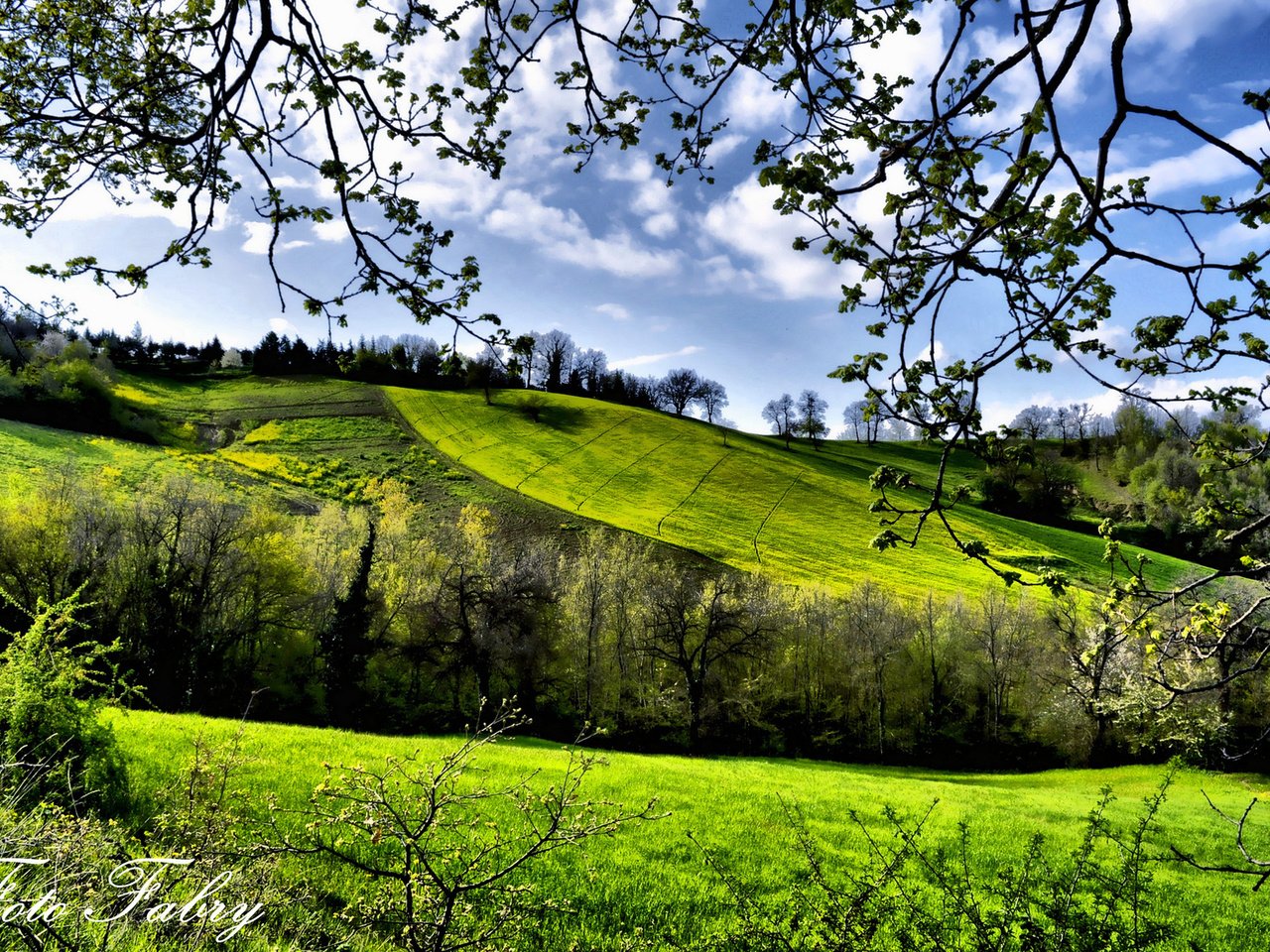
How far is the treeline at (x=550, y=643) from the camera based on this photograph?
39594mm

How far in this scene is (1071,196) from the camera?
9.64 feet

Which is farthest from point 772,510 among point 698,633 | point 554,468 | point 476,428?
point 476,428

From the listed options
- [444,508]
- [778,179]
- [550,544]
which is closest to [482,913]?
[778,179]

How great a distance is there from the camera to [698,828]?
11805mm

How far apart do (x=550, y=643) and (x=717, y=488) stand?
3770cm

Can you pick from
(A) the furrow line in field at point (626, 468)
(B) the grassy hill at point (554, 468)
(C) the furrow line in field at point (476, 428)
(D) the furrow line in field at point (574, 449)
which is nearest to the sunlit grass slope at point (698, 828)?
(B) the grassy hill at point (554, 468)

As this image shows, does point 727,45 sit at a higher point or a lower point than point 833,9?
higher

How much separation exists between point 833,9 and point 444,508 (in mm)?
66818

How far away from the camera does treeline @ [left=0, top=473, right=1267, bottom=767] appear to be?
3959 cm

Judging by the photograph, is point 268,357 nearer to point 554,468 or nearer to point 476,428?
point 476,428

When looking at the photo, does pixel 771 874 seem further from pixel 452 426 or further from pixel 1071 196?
pixel 452 426

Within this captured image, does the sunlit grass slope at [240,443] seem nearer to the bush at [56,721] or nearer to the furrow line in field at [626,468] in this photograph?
the furrow line in field at [626,468]

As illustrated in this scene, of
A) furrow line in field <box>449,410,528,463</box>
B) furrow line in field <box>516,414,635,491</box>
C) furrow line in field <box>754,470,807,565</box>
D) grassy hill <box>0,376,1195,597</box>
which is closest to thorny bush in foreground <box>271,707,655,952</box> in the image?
grassy hill <box>0,376,1195,597</box>

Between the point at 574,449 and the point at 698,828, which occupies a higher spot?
the point at 574,449
